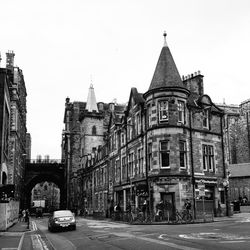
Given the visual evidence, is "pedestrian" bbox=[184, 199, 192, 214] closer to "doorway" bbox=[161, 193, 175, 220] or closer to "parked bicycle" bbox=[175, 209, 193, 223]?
"parked bicycle" bbox=[175, 209, 193, 223]

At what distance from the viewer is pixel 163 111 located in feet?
113

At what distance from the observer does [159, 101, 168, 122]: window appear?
112 ft

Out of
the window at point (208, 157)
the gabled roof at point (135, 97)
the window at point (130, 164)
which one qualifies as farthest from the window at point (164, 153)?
the window at point (130, 164)

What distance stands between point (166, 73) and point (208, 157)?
924cm

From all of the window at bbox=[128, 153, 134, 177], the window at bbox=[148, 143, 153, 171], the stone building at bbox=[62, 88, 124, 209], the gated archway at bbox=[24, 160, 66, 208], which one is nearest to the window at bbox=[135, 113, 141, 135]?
the window at bbox=[128, 153, 134, 177]

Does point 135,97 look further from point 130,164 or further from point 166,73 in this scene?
point 130,164

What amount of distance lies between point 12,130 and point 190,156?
861 inches

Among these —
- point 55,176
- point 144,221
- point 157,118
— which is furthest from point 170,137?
point 55,176

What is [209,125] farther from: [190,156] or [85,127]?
[85,127]

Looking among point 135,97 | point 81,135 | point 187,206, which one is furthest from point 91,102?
point 187,206

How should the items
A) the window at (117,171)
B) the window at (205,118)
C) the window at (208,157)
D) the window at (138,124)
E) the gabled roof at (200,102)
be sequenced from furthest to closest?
the window at (117,171) < the window at (138,124) < the window at (205,118) < the gabled roof at (200,102) < the window at (208,157)

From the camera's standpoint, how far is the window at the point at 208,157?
120 ft

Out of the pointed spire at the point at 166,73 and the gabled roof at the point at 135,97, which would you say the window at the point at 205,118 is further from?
the gabled roof at the point at 135,97

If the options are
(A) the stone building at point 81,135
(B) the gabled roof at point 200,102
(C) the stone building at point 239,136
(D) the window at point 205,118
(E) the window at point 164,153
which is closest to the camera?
(E) the window at point 164,153
